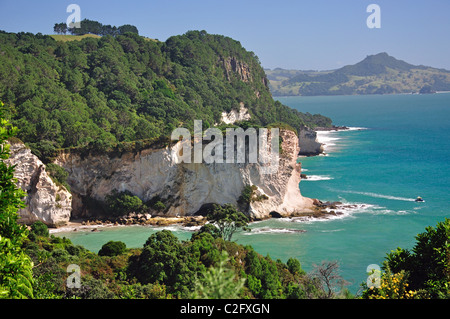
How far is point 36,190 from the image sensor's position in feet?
112

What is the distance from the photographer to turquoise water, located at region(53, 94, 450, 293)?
3075 cm

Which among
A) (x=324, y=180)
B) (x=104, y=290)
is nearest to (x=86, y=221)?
(x=104, y=290)

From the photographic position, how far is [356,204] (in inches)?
1597

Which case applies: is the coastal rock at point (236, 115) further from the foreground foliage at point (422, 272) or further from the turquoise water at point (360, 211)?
the foreground foliage at point (422, 272)

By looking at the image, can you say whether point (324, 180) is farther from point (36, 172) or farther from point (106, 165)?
point (36, 172)

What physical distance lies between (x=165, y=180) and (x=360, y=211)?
16.1m

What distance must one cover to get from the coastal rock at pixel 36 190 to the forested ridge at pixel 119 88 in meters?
1.77

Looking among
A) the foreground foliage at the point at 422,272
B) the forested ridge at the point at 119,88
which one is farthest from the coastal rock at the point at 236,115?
the foreground foliage at the point at 422,272

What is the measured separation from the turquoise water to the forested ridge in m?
10.7

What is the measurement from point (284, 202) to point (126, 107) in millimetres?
21557

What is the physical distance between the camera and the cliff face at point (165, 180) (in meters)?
38.0

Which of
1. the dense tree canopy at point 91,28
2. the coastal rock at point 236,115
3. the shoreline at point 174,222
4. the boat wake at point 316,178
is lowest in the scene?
the shoreline at point 174,222

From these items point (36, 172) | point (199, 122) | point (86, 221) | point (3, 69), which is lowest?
point (86, 221)

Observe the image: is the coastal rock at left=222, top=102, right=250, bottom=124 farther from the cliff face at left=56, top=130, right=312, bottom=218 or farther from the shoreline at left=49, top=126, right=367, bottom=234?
the shoreline at left=49, top=126, right=367, bottom=234
